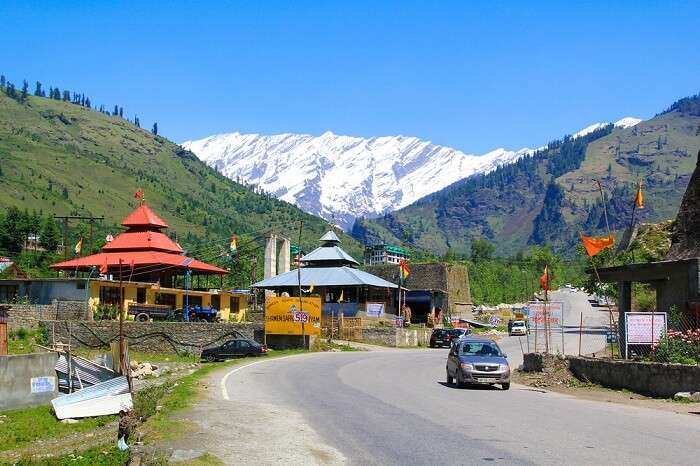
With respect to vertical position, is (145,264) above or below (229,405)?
above

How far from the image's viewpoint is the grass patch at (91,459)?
45.2 feet

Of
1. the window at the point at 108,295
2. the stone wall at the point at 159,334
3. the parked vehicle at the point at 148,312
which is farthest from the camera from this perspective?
the window at the point at 108,295

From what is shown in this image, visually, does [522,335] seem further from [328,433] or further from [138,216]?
[328,433]

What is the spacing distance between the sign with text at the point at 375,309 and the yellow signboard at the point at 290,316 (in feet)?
51.4

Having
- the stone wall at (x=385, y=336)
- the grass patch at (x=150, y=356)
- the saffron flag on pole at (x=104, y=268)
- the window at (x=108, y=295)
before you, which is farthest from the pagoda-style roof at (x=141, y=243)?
the stone wall at (x=385, y=336)

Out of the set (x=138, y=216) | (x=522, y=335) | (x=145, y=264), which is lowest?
(x=522, y=335)

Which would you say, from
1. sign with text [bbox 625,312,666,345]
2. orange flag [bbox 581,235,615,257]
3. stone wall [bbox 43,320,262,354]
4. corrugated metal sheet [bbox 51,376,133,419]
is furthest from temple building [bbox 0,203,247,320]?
sign with text [bbox 625,312,666,345]

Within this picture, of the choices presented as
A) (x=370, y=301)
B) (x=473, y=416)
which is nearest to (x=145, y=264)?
(x=370, y=301)

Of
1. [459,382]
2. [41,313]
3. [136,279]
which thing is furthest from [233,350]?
[136,279]

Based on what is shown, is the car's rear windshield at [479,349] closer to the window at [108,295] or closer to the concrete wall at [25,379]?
the concrete wall at [25,379]

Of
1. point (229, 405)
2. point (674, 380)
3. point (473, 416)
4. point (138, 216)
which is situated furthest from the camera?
point (138, 216)

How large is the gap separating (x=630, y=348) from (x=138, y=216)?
5216 cm

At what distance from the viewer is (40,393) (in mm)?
29625

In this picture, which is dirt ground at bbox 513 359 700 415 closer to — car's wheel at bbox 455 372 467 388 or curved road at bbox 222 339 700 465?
curved road at bbox 222 339 700 465
